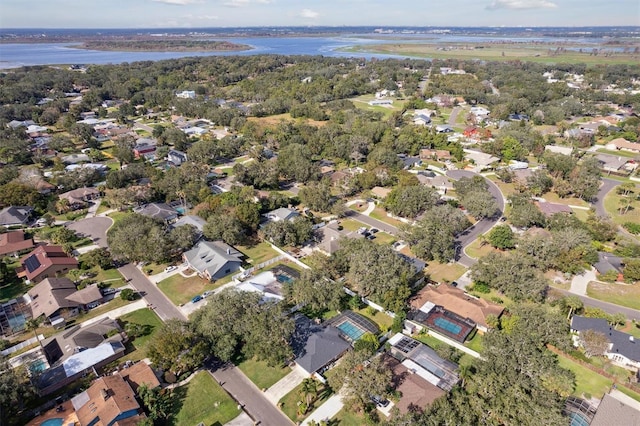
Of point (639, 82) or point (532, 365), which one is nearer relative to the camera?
point (532, 365)

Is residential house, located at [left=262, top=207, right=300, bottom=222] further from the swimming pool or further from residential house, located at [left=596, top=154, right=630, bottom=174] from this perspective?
residential house, located at [left=596, top=154, right=630, bottom=174]

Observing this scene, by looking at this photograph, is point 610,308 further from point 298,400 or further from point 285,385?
point 285,385

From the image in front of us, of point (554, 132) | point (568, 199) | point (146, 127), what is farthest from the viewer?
point (146, 127)

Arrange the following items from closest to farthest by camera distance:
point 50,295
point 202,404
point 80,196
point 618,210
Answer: point 202,404, point 50,295, point 618,210, point 80,196

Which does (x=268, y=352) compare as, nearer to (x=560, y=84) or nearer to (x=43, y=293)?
(x=43, y=293)

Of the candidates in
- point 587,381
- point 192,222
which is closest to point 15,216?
point 192,222

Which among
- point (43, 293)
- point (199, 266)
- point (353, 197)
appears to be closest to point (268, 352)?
point (199, 266)

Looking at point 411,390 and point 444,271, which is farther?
point 444,271
